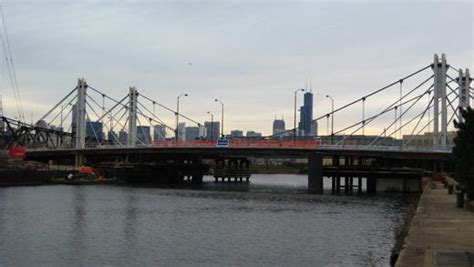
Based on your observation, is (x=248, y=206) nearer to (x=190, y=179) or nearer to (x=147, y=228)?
(x=147, y=228)

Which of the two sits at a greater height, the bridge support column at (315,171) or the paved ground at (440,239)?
the bridge support column at (315,171)

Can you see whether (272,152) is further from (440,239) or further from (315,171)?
(440,239)

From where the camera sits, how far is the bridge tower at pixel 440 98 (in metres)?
118

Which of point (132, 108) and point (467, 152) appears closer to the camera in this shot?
point (467, 152)

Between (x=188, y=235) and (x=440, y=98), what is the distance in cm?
8857

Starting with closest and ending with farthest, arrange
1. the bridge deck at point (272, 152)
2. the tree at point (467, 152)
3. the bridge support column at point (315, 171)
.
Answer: the tree at point (467, 152), the bridge deck at point (272, 152), the bridge support column at point (315, 171)

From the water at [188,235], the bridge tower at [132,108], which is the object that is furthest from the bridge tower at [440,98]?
the bridge tower at [132,108]

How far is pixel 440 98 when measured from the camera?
401ft

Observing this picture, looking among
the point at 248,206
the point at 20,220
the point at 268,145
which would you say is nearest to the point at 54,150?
the point at 268,145

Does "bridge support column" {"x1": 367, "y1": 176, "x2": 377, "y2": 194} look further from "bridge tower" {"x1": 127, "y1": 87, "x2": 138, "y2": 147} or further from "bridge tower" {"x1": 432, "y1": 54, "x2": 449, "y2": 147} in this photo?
"bridge tower" {"x1": 127, "y1": 87, "x2": 138, "y2": 147}

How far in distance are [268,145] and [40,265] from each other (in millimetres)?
99636

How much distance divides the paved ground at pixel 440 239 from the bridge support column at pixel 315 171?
259ft

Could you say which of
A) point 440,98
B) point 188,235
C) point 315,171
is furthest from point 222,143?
point 188,235

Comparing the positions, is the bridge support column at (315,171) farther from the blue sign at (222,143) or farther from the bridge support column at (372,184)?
the blue sign at (222,143)
